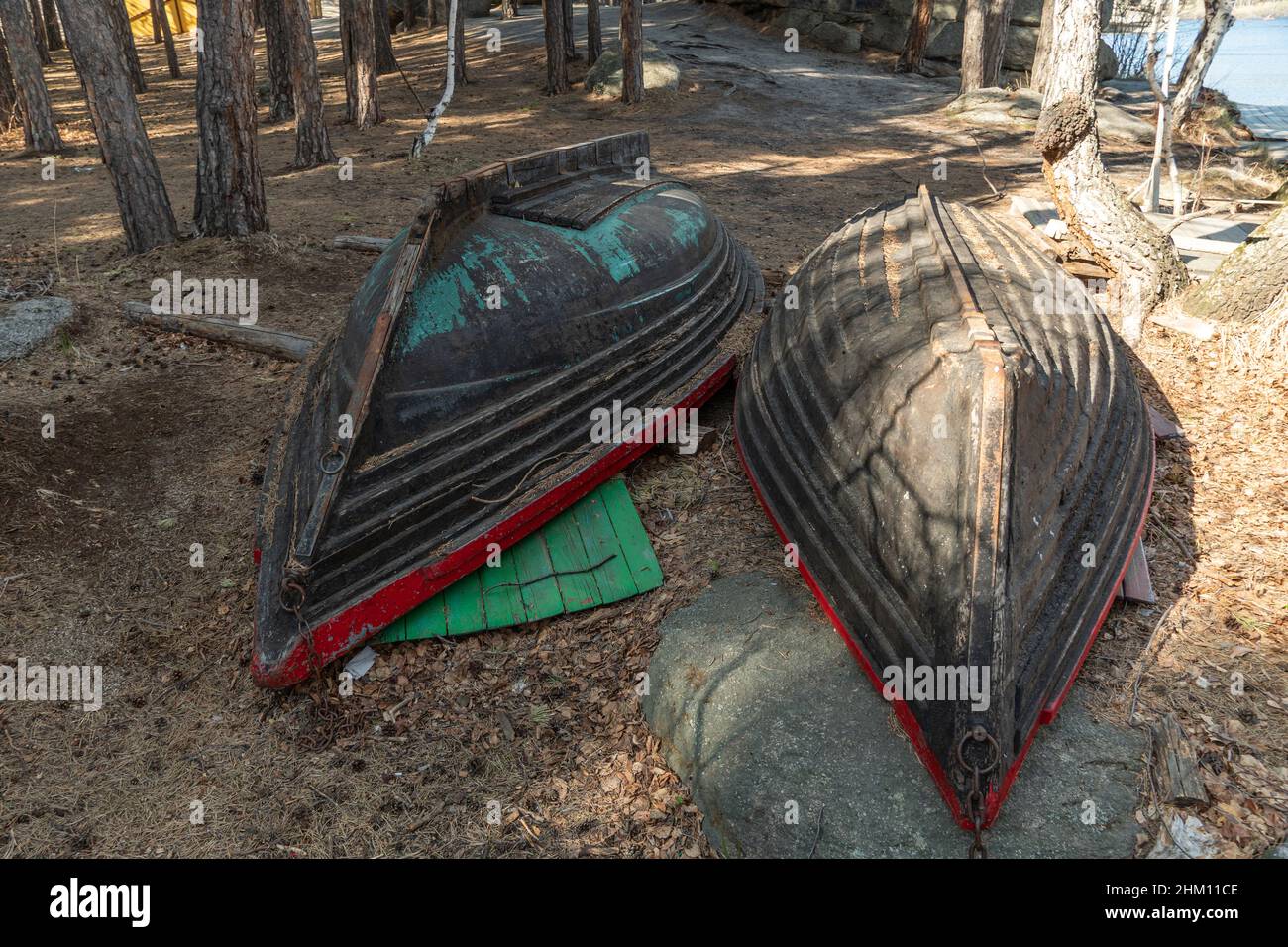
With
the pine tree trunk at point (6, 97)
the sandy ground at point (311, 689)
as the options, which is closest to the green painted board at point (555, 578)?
the sandy ground at point (311, 689)

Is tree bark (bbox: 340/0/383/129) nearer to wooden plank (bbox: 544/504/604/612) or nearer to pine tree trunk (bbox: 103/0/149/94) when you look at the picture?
pine tree trunk (bbox: 103/0/149/94)

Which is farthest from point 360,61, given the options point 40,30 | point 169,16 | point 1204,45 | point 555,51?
point 169,16

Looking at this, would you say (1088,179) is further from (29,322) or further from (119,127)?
(29,322)

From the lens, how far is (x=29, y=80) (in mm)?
12594

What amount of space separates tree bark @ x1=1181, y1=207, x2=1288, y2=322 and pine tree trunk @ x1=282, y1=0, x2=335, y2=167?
10.2 meters

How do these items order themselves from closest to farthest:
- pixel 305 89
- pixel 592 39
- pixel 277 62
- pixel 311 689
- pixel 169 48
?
pixel 311 689 → pixel 305 89 → pixel 277 62 → pixel 592 39 → pixel 169 48

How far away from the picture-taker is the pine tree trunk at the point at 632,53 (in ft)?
48.6

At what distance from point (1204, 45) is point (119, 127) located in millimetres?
11528

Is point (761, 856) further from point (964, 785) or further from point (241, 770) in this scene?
point (241, 770)

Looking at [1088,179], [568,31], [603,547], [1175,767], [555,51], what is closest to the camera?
[1175,767]

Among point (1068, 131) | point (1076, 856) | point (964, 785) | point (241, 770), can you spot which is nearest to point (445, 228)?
point (241, 770)

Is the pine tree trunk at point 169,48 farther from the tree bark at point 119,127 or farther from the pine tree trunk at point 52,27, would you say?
the tree bark at point 119,127

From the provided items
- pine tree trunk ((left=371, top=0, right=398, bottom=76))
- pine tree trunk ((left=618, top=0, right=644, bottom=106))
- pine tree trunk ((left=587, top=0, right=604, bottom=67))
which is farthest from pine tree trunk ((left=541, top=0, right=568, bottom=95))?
pine tree trunk ((left=371, top=0, right=398, bottom=76))

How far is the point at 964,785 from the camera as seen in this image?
297 cm
